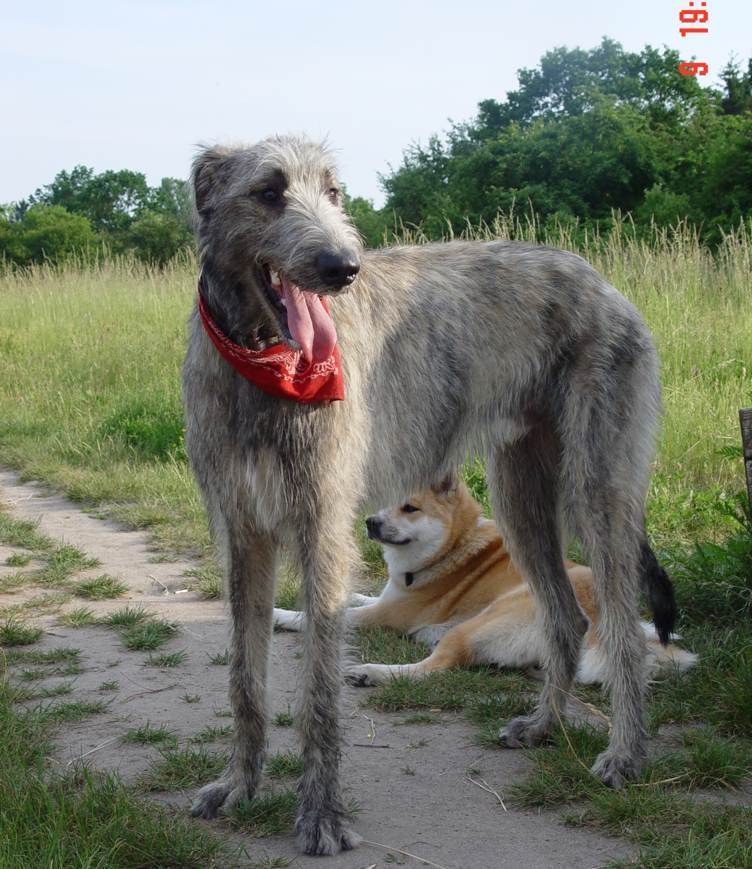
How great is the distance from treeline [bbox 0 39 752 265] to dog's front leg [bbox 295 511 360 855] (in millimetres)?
10472

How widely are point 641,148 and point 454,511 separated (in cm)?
1753

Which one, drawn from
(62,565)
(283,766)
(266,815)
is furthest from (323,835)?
(62,565)

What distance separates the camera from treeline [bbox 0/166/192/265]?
33.2 m

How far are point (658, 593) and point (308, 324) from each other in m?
1.89

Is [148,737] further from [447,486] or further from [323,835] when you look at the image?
[447,486]

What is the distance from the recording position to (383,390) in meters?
3.59

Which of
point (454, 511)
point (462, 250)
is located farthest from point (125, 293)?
point (462, 250)

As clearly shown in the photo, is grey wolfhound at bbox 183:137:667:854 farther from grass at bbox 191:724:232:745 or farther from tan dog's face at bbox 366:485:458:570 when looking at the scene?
tan dog's face at bbox 366:485:458:570

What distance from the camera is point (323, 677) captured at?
3158 mm

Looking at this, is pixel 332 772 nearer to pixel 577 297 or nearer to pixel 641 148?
pixel 577 297

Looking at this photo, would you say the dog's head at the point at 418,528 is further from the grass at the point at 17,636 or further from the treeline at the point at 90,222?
the treeline at the point at 90,222

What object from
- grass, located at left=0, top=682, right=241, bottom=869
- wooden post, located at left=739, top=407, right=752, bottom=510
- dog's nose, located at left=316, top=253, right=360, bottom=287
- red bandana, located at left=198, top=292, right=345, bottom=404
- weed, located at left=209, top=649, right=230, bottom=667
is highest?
dog's nose, located at left=316, top=253, right=360, bottom=287

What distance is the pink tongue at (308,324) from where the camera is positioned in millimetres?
2986

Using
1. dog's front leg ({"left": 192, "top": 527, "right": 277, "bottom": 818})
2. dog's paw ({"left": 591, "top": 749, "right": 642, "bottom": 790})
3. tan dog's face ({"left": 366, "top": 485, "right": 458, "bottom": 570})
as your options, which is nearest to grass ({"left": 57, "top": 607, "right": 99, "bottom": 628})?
tan dog's face ({"left": 366, "top": 485, "right": 458, "bottom": 570})
